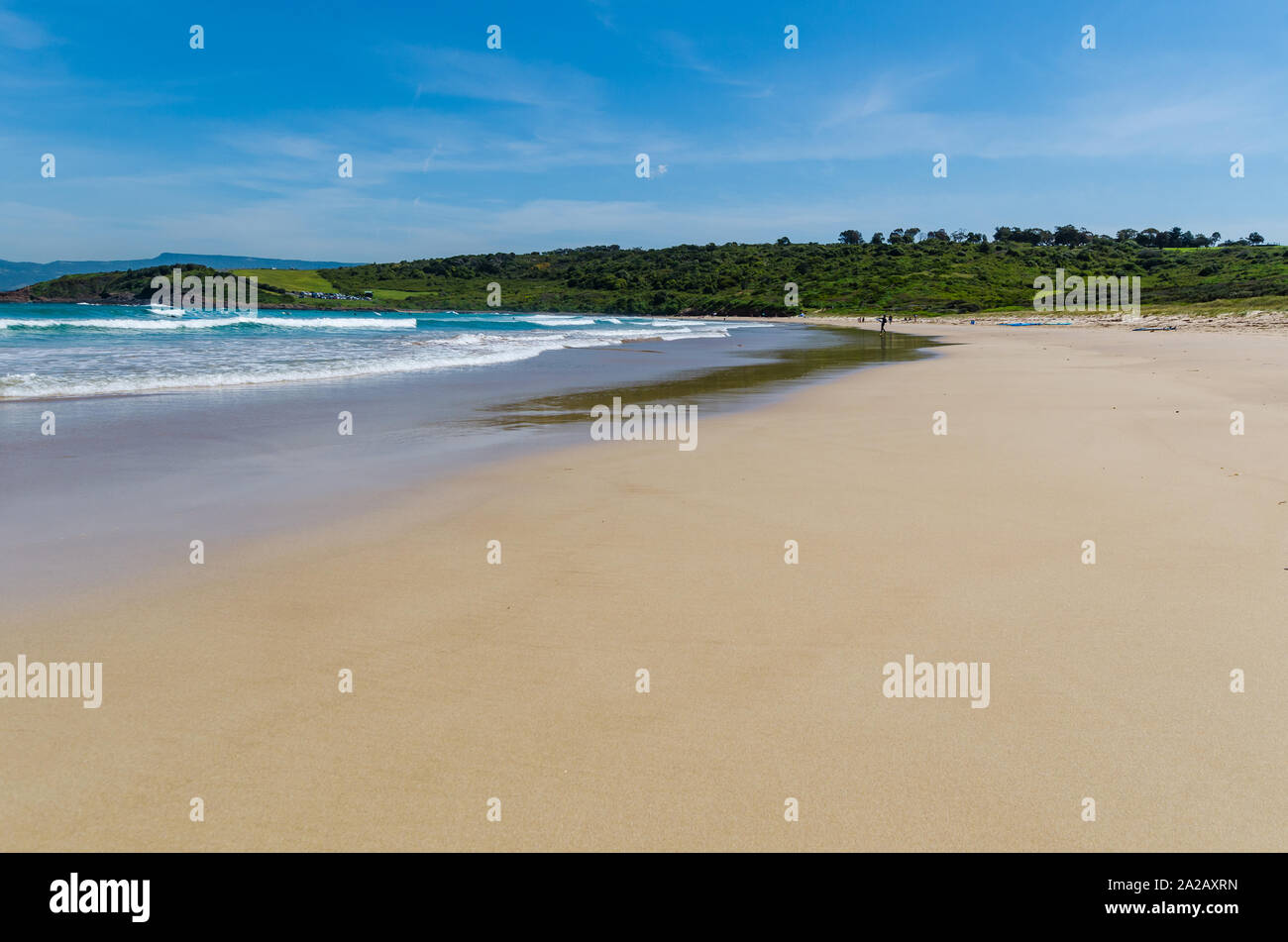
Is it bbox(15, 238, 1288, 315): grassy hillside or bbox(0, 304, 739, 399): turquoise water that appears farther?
bbox(15, 238, 1288, 315): grassy hillside

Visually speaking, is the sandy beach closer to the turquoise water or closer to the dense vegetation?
the turquoise water

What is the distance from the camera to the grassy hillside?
75.8m

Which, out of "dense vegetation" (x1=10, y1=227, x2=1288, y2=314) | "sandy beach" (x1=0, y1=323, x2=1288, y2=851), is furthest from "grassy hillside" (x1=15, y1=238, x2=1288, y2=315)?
"sandy beach" (x1=0, y1=323, x2=1288, y2=851)

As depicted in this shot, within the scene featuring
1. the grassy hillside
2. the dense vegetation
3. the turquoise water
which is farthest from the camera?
the dense vegetation

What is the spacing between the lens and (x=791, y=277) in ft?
370

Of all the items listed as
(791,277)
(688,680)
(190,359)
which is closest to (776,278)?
(791,277)

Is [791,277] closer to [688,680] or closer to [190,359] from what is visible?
[190,359]

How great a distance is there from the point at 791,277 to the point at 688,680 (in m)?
116

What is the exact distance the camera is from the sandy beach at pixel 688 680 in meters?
2.46

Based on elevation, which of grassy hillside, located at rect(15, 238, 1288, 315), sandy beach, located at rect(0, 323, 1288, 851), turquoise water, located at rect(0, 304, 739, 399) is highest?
grassy hillside, located at rect(15, 238, 1288, 315)

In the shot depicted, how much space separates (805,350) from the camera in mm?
30266

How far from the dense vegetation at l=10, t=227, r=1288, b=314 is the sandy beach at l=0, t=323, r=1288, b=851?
→ 54948 millimetres

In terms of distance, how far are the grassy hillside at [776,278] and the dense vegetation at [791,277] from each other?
266 mm
